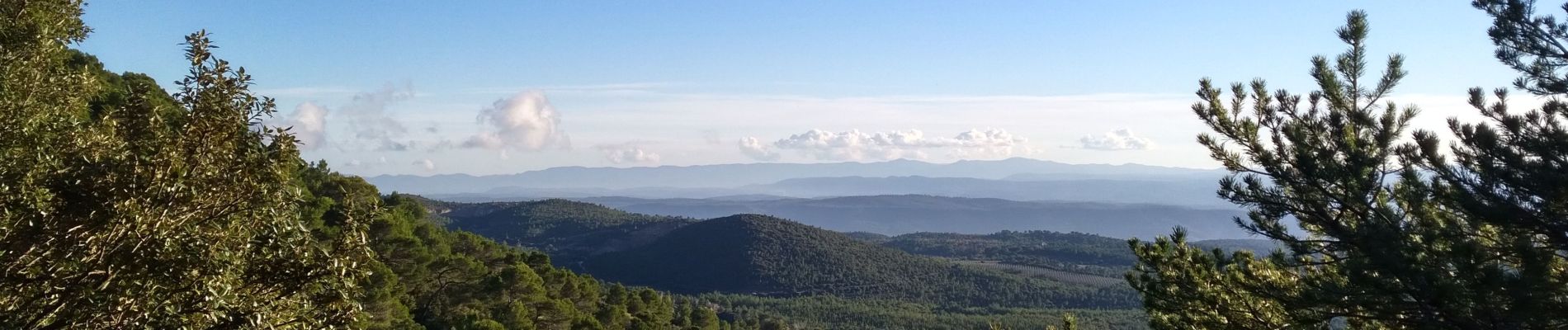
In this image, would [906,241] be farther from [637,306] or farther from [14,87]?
[14,87]

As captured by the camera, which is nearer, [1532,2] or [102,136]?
[102,136]

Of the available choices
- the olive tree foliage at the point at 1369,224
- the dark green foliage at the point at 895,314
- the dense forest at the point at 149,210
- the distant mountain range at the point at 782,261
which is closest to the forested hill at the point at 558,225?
the distant mountain range at the point at 782,261

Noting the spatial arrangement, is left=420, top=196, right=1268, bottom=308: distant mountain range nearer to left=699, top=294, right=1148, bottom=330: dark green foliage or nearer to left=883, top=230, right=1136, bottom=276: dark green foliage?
left=883, top=230, right=1136, bottom=276: dark green foliage

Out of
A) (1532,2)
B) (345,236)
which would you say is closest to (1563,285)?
(1532,2)

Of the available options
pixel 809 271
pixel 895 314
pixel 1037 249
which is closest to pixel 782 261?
pixel 809 271

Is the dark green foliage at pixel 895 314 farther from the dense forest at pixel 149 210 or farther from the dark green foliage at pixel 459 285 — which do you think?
the dense forest at pixel 149 210

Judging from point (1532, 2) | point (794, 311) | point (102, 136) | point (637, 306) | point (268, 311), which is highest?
point (1532, 2)

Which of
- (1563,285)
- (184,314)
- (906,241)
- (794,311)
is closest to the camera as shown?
(184,314)
